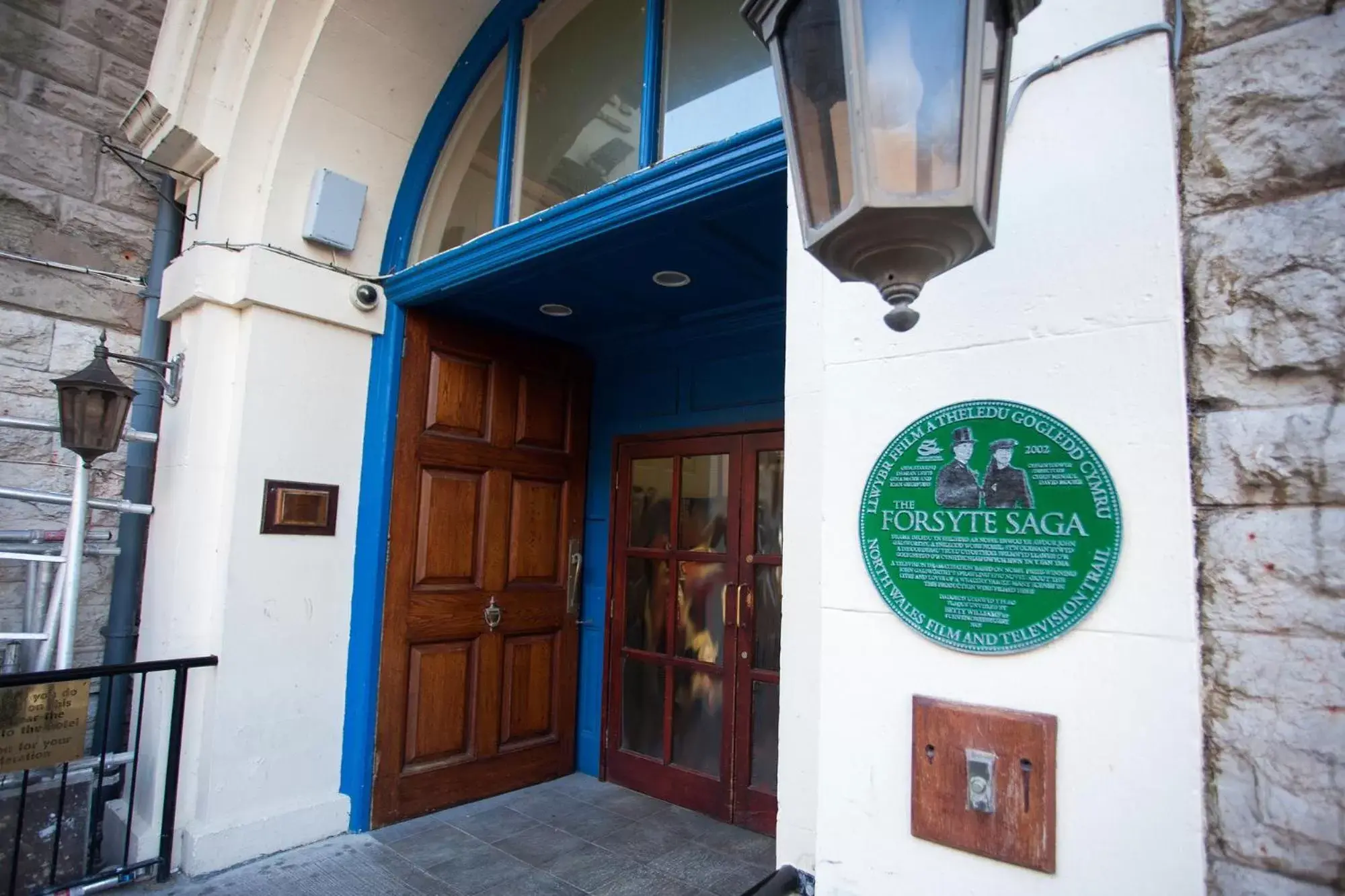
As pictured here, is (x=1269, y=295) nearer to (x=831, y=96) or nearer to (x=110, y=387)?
(x=831, y=96)

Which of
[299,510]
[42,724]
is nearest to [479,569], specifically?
[299,510]

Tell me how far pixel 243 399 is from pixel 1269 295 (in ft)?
11.7

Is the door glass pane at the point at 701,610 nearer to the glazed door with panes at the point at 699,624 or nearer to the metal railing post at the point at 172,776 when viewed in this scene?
the glazed door with panes at the point at 699,624

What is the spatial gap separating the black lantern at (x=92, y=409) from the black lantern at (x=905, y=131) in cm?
313

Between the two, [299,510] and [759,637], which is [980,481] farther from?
[299,510]

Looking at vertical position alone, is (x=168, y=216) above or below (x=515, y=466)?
above

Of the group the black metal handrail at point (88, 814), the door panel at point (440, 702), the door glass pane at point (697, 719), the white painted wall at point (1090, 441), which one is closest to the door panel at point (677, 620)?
the door glass pane at point (697, 719)

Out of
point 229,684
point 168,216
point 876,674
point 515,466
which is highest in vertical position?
point 168,216

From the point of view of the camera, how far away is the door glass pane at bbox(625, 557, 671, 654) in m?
4.00

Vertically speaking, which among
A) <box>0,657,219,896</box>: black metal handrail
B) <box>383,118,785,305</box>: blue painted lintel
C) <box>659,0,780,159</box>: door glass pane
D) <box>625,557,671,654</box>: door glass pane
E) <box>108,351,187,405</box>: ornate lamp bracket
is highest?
<box>659,0,780,159</box>: door glass pane

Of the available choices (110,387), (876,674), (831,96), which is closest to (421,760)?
(110,387)

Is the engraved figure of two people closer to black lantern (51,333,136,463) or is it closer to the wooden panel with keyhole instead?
the wooden panel with keyhole

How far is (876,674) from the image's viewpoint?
4.71ft

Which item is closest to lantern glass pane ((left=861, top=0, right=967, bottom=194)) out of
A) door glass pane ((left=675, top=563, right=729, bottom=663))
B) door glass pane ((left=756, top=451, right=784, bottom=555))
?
door glass pane ((left=756, top=451, right=784, bottom=555))
